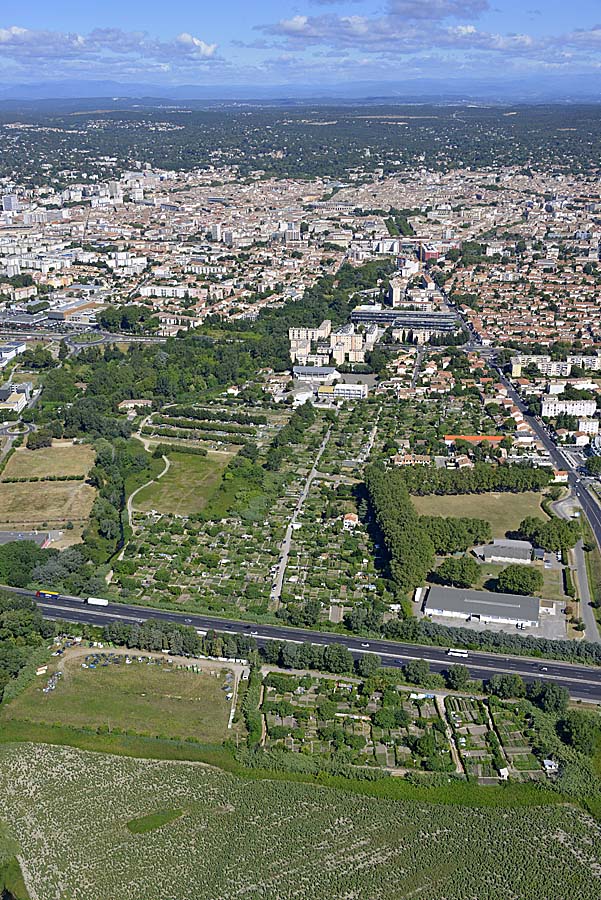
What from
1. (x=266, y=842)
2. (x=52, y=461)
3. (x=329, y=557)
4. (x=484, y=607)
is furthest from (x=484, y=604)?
(x=52, y=461)

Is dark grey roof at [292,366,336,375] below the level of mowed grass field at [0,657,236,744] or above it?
above

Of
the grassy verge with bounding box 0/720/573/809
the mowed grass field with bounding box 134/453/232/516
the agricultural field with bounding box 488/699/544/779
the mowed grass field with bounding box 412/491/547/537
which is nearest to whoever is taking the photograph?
the grassy verge with bounding box 0/720/573/809

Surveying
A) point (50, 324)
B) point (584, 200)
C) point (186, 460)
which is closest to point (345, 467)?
point (186, 460)

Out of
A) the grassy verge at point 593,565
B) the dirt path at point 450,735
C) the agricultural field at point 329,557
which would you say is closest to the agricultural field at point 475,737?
the dirt path at point 450,735

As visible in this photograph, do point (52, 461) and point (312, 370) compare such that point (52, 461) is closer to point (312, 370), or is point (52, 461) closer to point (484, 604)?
point (312, 370)

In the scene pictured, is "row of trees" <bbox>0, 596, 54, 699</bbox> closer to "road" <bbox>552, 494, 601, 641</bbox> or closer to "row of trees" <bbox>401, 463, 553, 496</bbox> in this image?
"row of trees" <bbox>401, 463, 553, 496</bbox>

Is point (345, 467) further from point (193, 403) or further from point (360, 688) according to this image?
point (360, 688)

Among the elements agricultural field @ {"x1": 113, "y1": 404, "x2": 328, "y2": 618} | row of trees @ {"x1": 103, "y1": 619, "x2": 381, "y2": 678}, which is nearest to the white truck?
agricultural field @ {"x1": 113, "y1": 404, "x2": 328, "y2": 618}
